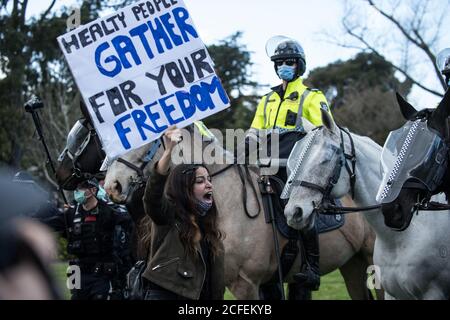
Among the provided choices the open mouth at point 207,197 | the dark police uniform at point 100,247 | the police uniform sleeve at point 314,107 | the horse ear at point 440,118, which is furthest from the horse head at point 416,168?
the dark police uniform at point 100,247

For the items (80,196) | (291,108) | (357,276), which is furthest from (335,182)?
(80,196)

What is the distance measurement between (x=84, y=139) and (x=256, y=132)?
2.09 m

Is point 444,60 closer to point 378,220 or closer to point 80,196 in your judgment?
point 378,220

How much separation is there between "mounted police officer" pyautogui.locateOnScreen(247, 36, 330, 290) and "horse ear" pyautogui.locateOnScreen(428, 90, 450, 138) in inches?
67.9

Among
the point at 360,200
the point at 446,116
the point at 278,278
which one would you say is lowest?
the point at 278,278

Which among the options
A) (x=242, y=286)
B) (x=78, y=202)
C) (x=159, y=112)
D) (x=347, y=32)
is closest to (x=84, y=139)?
(x=78, y=202)

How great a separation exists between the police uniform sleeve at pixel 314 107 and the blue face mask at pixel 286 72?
34 cm

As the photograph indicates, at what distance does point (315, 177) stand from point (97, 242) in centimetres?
327

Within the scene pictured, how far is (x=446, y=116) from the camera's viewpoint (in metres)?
5.81

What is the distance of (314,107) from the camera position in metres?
7.53

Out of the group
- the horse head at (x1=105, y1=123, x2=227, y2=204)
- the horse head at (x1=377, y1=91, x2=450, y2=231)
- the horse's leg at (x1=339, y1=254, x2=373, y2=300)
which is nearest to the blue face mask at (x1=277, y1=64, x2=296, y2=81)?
the horse head at (x1=105, y1=123, x2=227, y2=204)

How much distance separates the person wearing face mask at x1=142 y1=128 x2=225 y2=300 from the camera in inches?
199

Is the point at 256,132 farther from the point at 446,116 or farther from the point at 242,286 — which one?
the point at 446,116
